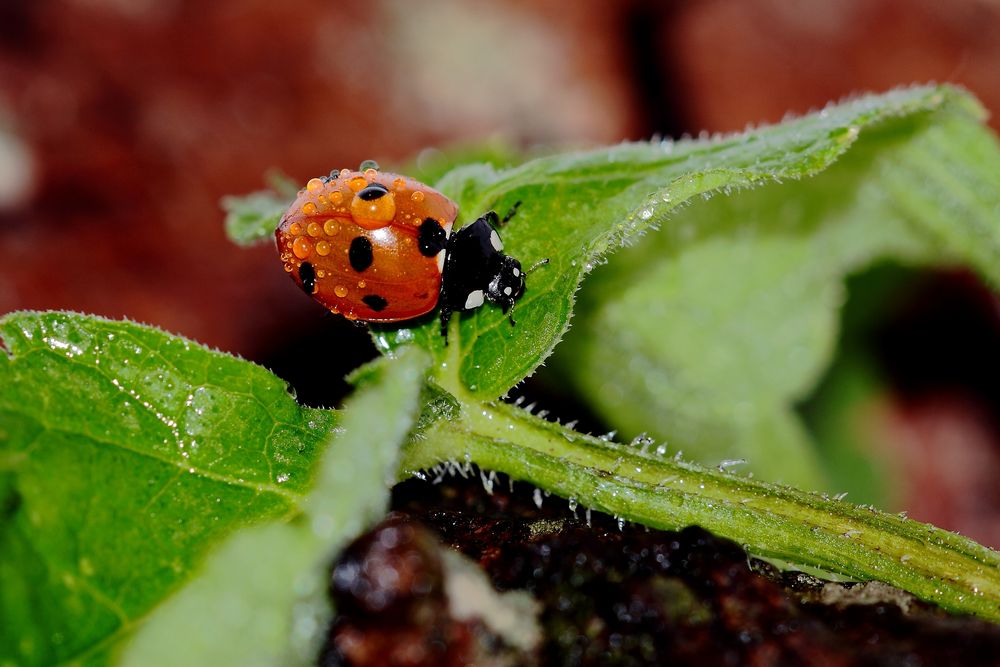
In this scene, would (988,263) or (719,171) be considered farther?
(988,263)

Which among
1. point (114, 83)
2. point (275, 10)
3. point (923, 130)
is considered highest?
point (923, 130)

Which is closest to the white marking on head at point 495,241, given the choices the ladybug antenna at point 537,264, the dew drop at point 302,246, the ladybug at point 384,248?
the ladybug at point 384,248

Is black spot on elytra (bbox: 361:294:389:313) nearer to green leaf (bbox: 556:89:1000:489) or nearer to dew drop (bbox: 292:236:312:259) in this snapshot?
dew drop (bbox: 292:236:312:259)

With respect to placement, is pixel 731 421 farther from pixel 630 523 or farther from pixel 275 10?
pixel 275 10

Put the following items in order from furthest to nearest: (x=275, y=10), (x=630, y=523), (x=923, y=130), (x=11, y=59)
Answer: (x=275, y=10) < (x=11, y=59) < (x=923, y=130) < (x=630, y=523)

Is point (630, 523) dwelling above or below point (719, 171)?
below

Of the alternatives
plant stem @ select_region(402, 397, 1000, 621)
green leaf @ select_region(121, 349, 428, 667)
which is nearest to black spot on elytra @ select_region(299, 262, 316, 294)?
plant stem @ select_region(402, 397, 1000, 621)

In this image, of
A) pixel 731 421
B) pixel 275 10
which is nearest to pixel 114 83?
pixel 275 10
